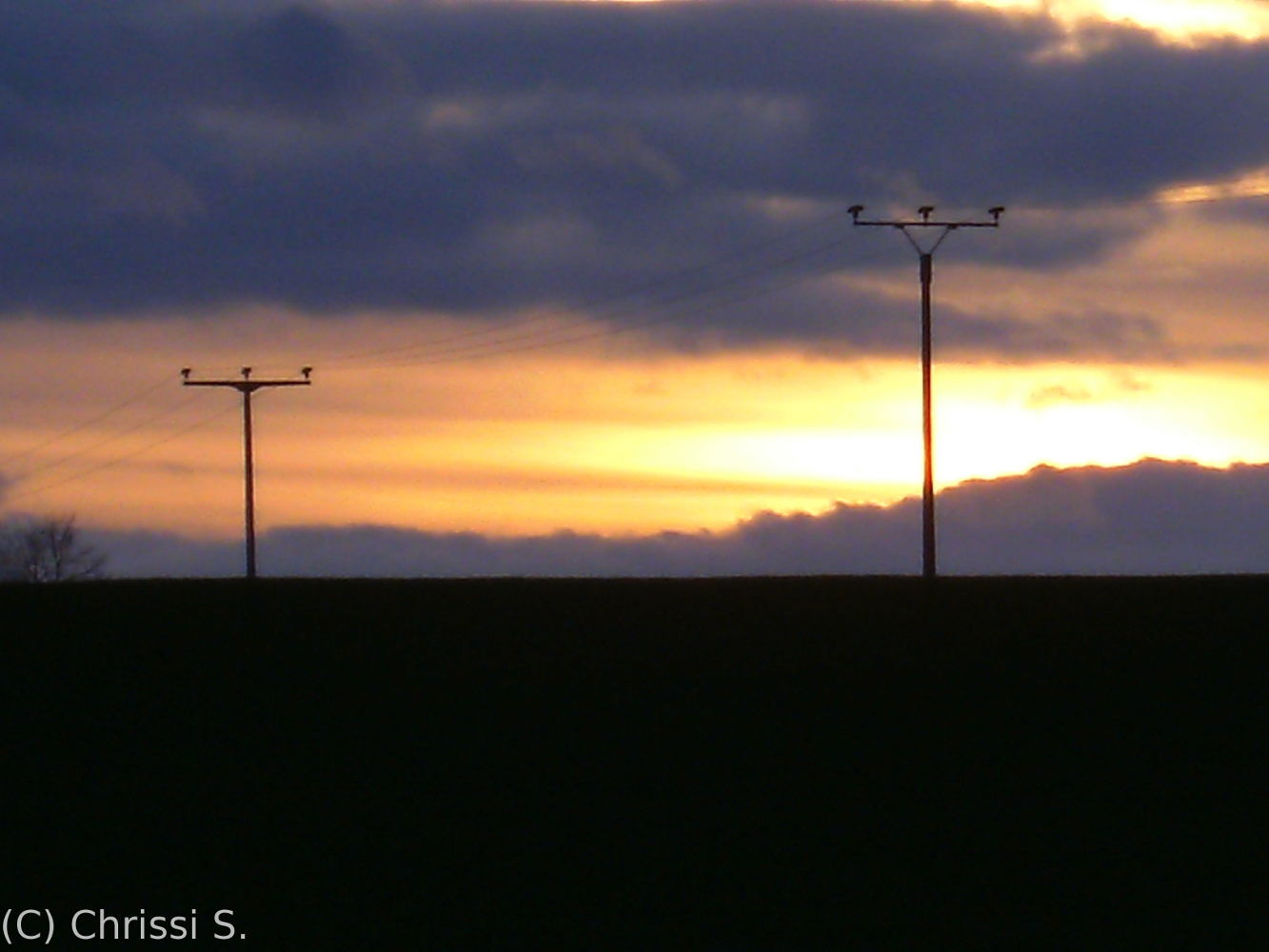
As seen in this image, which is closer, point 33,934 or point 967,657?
point 33,934

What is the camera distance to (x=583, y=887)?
1830 cm

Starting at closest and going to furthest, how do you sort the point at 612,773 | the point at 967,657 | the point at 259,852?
the point at 259,852 → the point at 612,773 → the point at 967,657

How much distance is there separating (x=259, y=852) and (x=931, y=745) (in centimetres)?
908

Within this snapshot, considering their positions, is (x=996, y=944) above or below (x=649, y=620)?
below

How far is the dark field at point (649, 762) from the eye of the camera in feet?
57.9

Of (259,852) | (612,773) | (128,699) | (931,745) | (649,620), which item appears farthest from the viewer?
(649,620)

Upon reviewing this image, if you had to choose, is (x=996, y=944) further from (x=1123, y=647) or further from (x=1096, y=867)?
(x=1123, y=647)

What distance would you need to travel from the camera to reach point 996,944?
16.6m

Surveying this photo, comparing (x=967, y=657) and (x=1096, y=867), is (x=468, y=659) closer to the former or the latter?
(x=967, y=657)

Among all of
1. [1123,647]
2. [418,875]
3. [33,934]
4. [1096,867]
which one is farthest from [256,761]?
[1123,647]

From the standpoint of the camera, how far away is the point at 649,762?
23641 millimetres

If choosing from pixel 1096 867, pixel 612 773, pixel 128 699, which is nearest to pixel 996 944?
pixel 1096 867

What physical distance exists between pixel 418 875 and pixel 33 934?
3.82 meters

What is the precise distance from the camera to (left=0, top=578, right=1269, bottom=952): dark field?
1764cm
